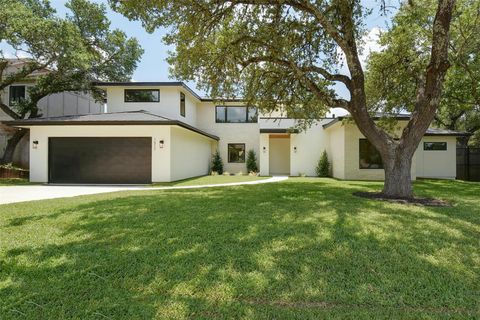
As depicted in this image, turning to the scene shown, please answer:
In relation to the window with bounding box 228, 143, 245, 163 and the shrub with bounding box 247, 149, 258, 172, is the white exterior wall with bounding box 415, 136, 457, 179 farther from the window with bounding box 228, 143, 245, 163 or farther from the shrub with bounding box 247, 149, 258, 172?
the window with bounding box 228, 143, 245, 163

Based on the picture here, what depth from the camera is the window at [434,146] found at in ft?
63.1

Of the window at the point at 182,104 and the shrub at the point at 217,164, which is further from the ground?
the window at the point at 182,104

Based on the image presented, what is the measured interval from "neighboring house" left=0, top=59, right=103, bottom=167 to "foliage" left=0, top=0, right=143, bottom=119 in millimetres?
593

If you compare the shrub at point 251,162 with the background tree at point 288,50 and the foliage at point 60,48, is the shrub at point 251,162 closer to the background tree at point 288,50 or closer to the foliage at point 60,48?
the background tree at point 288,50

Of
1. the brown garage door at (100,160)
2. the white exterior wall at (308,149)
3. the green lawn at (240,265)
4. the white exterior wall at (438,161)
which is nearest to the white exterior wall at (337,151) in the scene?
the white exterior wall at (308,149)

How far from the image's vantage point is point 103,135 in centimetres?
1465

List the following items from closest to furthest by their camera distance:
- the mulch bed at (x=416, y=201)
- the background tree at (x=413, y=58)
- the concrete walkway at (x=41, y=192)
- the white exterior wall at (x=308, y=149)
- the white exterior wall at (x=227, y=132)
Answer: the mulch bed at (x=416, y=201)
the concrete walkway at (x=41, y=192)
the background tree at (x=413, y=58)
the white exterior wall at (x=308, y=149)
the white exterior wall at (x=227, y=132)

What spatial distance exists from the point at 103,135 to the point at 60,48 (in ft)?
19.4

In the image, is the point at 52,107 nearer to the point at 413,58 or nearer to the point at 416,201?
the point at 413,58

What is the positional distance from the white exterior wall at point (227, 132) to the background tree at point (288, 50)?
10.6m

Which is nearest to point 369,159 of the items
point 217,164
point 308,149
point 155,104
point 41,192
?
point 308,149

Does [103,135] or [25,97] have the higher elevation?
[25,97]

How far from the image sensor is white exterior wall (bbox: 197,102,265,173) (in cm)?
2259

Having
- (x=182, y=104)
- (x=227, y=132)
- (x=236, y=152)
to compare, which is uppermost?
(x=182, y=104)
